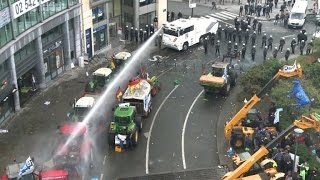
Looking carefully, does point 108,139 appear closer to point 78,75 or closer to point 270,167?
point 270,167

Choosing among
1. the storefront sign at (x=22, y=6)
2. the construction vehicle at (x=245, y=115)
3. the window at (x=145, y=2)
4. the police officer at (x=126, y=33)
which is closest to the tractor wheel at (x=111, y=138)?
Answer: the construction vehicle at (x=245, y=115)

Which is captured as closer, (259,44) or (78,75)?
(78,75)

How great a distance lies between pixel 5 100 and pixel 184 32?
18.2 meters

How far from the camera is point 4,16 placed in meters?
29.8

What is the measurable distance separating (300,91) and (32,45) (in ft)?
61.0

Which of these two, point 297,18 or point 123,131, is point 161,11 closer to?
point 297,18

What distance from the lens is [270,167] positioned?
23.8m

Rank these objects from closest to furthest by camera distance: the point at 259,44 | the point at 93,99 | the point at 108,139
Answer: the point at 108,139 < the point at 93,99 < the point at 259,44

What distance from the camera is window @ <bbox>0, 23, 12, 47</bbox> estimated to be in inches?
1175

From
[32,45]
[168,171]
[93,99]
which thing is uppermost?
[32,45]

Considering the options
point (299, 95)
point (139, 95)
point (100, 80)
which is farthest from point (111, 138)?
point (299, 95)

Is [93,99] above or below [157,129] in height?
above

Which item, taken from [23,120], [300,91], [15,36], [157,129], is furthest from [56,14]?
[300,91]

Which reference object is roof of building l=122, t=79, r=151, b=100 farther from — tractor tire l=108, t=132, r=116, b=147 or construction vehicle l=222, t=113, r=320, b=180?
construction vehicle l=222, t=113, r=320, b=180
